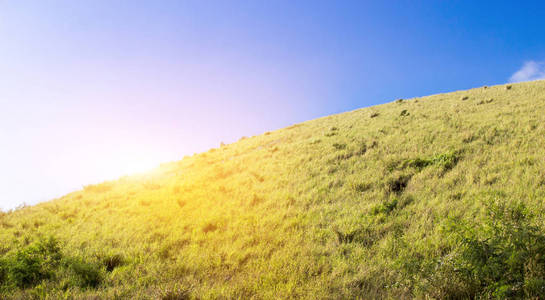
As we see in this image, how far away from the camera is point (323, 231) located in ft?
21.0

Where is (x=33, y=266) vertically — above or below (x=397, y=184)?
above

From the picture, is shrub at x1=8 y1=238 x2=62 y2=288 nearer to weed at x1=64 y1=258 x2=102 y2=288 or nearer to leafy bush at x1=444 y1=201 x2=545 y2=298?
weed at x1=64 y1=258 x2=102 y2=288

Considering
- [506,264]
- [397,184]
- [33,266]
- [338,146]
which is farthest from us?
[338,146]

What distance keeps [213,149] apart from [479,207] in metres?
21.1

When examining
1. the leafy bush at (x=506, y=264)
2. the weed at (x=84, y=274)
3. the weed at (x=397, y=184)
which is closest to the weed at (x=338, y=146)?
the weed at (x=397, y=184)

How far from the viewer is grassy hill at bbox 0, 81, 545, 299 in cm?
427

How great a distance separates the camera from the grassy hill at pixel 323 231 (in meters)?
4.27

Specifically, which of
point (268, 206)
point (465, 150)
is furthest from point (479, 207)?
point (268, 206)

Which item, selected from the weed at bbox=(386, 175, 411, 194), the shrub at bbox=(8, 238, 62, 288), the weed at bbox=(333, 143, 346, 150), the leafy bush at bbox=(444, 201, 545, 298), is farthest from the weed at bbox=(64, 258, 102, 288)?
the weed at bbox=(333, 143, 346, 150)

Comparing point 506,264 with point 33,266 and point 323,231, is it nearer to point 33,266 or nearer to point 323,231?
point 323,231

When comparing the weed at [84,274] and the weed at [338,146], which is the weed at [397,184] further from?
the weed at [84,274]

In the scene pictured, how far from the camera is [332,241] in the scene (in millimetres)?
5926

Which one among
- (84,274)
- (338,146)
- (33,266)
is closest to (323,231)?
(84,274)

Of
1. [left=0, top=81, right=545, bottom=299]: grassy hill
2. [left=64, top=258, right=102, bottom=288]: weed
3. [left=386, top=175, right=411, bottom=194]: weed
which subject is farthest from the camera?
[left=386, top=175, right=411, bottom=194]: weed
